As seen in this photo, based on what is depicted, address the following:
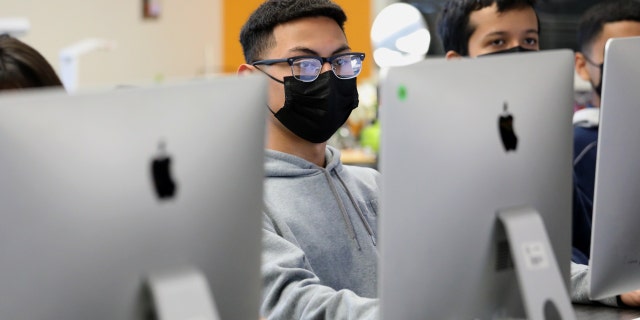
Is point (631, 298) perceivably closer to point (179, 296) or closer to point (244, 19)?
point (179, 296)

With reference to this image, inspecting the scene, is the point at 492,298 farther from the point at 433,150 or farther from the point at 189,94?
the point at 189,94

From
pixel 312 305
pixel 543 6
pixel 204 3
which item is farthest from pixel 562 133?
pixel 204 3

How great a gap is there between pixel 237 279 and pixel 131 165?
22cm

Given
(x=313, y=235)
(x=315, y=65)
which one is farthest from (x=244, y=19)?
(x=313, y=235)

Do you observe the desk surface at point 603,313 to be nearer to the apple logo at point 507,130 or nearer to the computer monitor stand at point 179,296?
the apple logo at point 507,130

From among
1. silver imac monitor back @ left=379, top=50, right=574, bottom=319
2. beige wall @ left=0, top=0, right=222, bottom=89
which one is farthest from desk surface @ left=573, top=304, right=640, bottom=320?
beige wall @ left=0, top=0, right=222, bottom=89

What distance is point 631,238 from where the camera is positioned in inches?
66.7

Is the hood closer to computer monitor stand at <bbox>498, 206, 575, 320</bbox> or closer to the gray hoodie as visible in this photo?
the gray hoodie

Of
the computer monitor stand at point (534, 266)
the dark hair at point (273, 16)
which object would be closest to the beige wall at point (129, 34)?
the dark hair at point (273, 16)

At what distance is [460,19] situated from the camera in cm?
270

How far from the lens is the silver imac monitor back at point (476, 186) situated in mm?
1319

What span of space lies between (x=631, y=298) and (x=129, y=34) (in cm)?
489

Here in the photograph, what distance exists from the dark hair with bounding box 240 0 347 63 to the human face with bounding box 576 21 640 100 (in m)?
1.12

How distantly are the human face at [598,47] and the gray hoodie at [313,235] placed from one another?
3.70 feet
